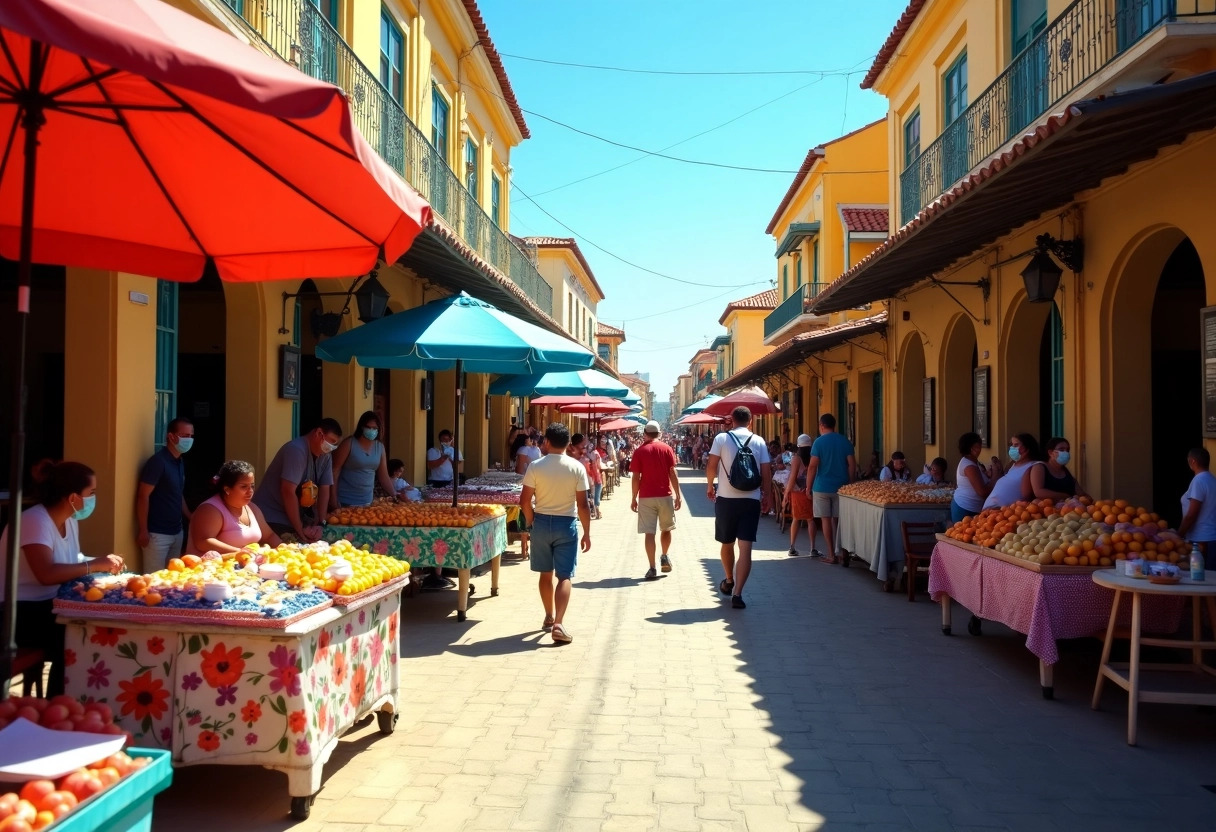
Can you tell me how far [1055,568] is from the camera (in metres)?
6.05

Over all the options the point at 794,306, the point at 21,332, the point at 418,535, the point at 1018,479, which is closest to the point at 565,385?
the point at 418,535

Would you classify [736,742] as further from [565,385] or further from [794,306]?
[794,306]

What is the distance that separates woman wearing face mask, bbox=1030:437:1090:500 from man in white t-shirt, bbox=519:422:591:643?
4042 millimetres

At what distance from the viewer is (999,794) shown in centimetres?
444

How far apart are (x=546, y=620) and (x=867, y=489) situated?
5359 millimetres

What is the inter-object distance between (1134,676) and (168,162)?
5.94 meters

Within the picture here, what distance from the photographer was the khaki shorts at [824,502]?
41.4 feet

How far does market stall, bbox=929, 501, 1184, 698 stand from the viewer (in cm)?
605

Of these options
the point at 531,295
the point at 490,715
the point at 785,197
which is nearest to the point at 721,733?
the point at 490,715

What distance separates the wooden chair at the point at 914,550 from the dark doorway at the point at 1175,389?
3.85 m

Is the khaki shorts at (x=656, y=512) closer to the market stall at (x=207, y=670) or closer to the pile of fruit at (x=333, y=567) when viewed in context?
the pile of fruit at (x=333, y=567)

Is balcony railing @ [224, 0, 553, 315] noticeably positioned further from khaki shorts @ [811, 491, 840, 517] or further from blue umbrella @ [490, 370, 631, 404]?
khaki shorts @ [811, 491, 840, 517]

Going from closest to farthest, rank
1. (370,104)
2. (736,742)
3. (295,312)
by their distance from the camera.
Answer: (736,742), (295,312), (370,104)

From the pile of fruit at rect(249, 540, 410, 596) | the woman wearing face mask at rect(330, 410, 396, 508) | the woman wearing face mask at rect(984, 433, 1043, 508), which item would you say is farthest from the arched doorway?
the pile of fruit at rect(249, 540, 410, 596)
